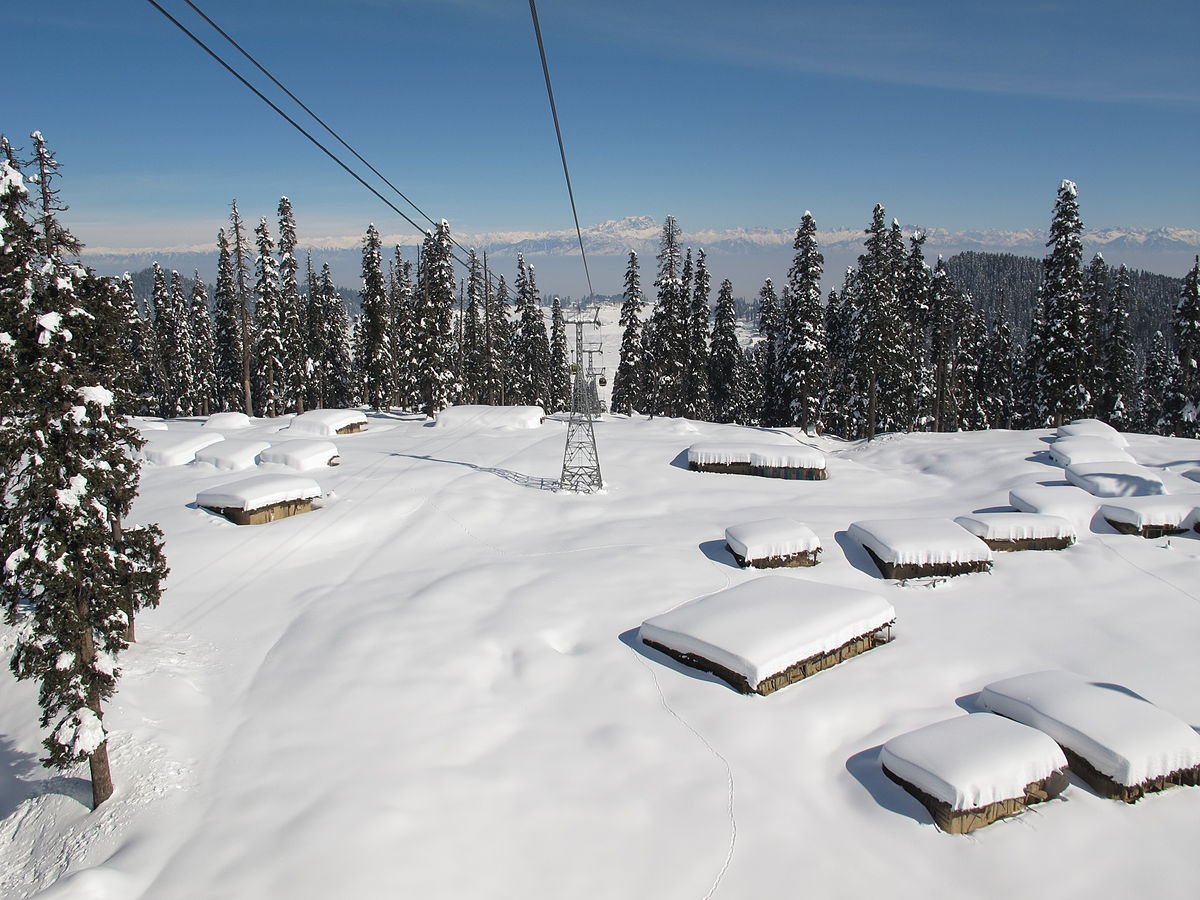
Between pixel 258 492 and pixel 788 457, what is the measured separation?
2371 centimetres

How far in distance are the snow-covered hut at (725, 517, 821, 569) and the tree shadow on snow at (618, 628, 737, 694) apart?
5.65m

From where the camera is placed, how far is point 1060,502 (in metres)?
25.2

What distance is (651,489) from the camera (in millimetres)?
31688

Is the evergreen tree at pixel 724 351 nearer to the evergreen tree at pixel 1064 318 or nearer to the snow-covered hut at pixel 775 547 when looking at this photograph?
the evergreen tree at pixel 1064 318

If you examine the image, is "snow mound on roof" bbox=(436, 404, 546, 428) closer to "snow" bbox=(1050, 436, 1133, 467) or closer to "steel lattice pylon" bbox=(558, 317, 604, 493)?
"steel lattice pylon" bbox=(558, 317, 604, 493)

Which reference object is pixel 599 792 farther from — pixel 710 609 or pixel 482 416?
pixel 482 416

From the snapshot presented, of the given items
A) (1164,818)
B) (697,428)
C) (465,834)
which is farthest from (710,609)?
(697,428)

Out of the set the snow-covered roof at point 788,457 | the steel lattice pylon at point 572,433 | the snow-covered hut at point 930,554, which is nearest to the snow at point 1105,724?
the snow-covered hut at point 930,554

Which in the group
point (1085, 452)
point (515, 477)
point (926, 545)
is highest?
point (1085, 452)

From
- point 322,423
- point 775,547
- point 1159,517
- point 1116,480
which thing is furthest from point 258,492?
point 1116,480

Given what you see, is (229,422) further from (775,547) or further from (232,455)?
(775,547)

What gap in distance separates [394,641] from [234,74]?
1359cm

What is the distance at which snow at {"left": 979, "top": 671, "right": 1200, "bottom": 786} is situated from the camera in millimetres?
11602

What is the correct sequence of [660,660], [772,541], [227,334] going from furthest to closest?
1. [227,334]
2. [772,541]
3. [660,660]
